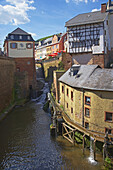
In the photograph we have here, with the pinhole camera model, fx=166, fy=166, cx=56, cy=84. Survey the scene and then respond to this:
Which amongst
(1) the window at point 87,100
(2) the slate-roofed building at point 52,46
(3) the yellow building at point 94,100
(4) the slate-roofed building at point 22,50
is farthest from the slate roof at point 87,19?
(2) the slate-roofed building at point 52,46

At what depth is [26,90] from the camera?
38250mm

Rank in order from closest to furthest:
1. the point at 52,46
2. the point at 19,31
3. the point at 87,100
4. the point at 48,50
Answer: the point at 87,100 → the point at 19,31 → the point at 52,46 → the point at 48,50

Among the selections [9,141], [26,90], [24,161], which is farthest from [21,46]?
[24,161]

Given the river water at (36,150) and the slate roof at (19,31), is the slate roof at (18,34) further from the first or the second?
the river water at (36,150)

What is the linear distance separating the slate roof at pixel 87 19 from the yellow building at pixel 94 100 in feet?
43.5

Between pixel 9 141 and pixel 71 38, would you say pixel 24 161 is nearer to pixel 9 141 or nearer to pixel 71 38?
pixel 9 141

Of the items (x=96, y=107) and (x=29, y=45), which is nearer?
(x=96, y=107)

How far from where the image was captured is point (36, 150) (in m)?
17.1

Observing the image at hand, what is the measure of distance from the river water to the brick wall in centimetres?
519

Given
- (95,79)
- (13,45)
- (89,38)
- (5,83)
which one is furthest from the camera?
(13,45)

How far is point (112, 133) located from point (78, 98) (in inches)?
195

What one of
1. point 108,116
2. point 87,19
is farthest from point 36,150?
point 87,19

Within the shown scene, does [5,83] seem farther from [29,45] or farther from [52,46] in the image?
[52,46]

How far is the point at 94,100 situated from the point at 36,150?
7.81m
